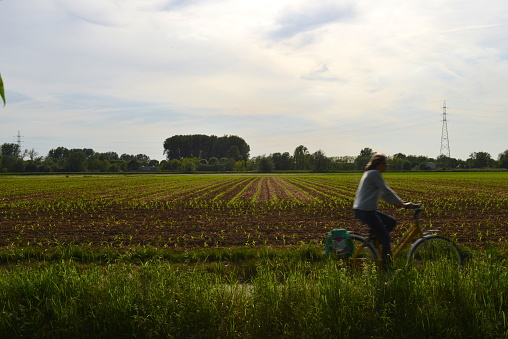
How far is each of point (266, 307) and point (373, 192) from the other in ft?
8.73

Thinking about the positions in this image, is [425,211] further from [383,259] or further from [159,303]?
[159,303]

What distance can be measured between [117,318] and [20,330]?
111 centimetres

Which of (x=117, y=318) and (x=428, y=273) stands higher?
(x=428, y=273)

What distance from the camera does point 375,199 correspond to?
20.5 ft

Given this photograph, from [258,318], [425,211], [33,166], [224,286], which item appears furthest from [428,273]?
[33,166]

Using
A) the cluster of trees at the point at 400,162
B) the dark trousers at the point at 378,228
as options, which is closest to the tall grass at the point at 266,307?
the dark trousers at the point at 378,228

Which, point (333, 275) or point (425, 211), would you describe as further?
point (425, 211)

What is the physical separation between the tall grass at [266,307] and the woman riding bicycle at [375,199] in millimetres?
1238

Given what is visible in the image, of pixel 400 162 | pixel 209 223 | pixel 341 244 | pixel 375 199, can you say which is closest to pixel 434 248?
pixel 375 199

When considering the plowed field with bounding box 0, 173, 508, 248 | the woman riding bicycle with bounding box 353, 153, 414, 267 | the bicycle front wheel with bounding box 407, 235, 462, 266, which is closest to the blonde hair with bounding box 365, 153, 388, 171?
the woman riding bicycle with bounding box 353, 153, 414, 267

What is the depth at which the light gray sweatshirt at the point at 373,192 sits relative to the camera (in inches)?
244

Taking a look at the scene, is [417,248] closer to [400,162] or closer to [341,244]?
[341,244]

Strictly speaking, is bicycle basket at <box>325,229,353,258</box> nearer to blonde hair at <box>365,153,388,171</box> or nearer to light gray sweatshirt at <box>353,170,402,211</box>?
light gray sweatshirt at <box>353,170,402,211</box>

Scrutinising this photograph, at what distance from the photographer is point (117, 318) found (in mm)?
4633
